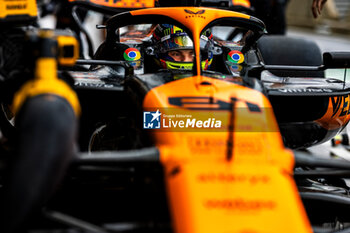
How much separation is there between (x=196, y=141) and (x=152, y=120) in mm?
250

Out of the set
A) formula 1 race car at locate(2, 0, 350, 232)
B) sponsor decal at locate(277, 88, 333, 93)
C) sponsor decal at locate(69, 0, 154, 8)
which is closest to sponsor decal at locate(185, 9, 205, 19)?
formula 1 race car at locate(2, 0, 350, 232)

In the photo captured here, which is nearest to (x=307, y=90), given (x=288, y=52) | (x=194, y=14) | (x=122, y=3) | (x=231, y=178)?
(x=194, y=14)

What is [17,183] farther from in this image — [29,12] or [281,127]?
[281,127]

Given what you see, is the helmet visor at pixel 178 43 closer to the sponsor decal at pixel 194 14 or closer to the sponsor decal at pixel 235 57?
the sponsor decal at pixel 194 14

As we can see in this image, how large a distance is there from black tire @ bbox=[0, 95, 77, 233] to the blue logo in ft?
1.41

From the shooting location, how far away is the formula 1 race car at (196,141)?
1444mm

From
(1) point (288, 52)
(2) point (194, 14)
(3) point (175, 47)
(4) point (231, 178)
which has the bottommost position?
(1) point (288, 52)

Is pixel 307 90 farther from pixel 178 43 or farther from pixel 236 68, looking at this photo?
pixel 178 43

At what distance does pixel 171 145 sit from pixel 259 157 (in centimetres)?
29

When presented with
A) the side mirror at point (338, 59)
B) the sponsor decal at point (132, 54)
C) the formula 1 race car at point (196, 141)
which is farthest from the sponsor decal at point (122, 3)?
the side mirror at point (338, 59)

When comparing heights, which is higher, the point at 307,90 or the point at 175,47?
the point at 175,47

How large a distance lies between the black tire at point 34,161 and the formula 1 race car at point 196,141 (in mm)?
126

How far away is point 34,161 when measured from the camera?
1369 millimetres

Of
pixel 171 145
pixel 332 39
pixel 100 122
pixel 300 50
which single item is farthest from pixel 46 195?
pixel 332 39
